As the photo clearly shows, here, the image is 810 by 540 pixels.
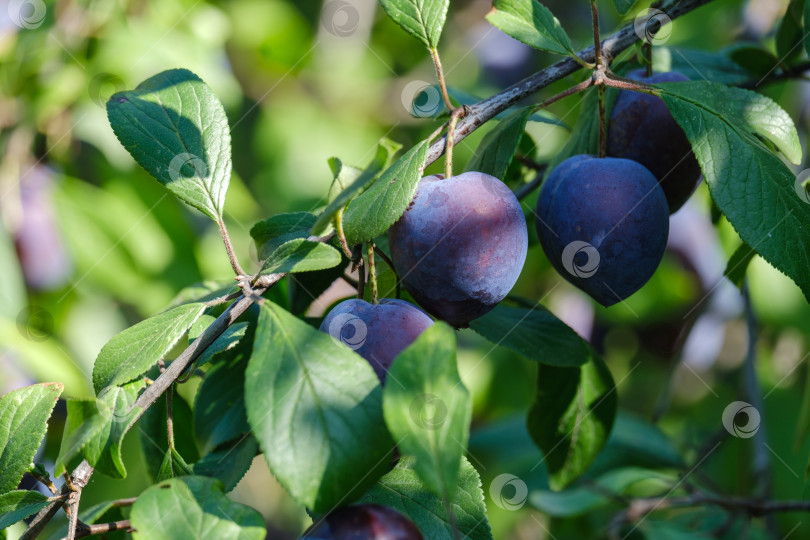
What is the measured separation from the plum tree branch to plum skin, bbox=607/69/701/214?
0.06m

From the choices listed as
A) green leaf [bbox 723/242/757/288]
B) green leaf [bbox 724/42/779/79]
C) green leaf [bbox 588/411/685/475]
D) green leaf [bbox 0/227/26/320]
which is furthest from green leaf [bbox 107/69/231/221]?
green leaf [bbox 588/411/685/475]

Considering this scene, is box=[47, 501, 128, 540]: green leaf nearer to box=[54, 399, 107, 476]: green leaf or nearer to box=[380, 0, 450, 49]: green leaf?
box=[54, 399, 107, 476]: green leaf

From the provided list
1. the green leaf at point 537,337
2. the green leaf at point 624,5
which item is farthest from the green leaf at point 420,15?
the green leaf at point 537,337

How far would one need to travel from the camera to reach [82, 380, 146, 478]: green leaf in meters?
0.52

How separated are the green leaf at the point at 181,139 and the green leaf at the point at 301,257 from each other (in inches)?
4.3

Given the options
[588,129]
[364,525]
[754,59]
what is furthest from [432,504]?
[754,59]

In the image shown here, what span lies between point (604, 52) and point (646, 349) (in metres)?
1.59

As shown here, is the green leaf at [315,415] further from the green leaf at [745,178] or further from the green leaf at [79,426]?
the green leaf at [745,178]

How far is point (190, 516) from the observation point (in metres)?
0.48

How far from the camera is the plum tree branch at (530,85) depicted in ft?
2.11

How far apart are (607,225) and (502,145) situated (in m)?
0.13

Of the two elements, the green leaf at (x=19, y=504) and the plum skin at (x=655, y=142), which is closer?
the green leaf at (x=19, y=504)

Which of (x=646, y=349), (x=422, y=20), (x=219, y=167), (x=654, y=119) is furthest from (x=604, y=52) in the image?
(x=646, y=349)

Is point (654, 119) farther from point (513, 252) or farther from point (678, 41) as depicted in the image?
point (678, 41)
